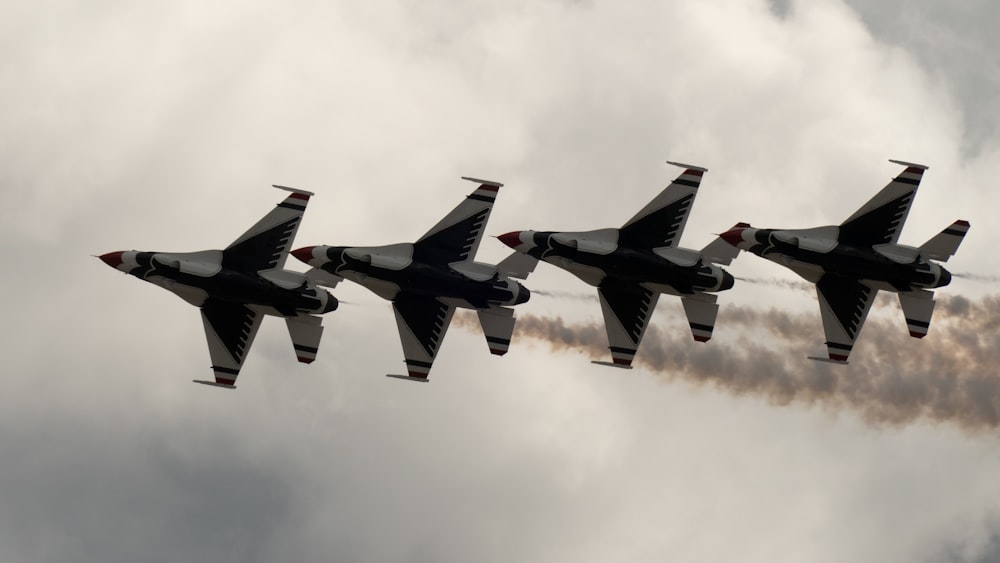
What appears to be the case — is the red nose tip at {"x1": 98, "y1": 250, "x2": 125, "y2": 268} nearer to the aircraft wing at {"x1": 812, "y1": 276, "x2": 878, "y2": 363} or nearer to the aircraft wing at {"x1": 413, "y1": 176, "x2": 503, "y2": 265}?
the aircraft wing at {"x1": 413, "y1": 176, "x2": 503, "y2": 265}

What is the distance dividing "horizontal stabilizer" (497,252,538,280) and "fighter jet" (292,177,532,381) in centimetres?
6

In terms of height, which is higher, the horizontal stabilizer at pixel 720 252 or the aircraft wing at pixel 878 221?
the aircraft wing at pixel 878 221

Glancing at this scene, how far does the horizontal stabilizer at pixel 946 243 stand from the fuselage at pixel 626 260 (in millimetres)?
11419

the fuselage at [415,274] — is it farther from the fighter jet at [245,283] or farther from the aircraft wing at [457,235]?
the fighter jet at [245,283]

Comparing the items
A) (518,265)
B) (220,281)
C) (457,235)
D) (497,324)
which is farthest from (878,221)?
(220,281)

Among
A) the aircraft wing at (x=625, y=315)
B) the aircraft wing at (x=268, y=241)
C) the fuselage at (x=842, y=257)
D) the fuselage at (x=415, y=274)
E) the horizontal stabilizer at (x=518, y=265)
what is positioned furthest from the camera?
the aircraft wing at (x=625, y=315)

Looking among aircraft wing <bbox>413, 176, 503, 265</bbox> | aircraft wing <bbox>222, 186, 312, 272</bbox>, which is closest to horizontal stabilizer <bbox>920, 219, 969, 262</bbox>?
aircraft wing <bbox>413, 176, 503, 265</bbox>

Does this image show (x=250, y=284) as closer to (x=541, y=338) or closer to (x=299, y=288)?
(x=299, y=288)

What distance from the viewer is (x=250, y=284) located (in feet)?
475

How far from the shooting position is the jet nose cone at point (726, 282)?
14612cm

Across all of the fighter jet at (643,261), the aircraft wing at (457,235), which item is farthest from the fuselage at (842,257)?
the aircraft wing at (457,235)

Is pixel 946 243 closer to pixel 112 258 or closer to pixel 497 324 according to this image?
pixel 497 324

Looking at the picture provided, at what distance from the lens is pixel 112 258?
5753 inches

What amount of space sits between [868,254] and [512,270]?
20211mm
